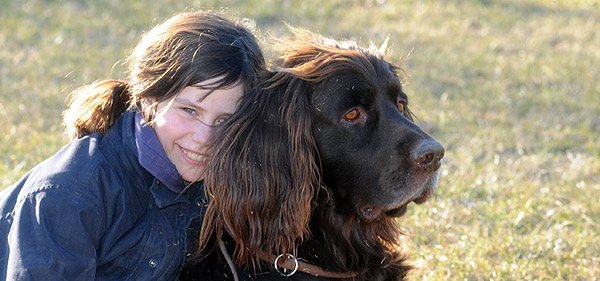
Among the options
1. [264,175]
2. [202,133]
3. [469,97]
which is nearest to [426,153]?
[264,175]

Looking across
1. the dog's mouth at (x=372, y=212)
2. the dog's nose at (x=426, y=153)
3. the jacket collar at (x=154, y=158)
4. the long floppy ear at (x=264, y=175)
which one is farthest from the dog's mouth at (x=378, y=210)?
the jacket collar at (x=154, y=158)

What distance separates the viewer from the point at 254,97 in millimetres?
3090

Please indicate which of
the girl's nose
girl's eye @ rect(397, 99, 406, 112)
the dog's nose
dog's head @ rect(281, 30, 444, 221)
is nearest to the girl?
the girl's nose

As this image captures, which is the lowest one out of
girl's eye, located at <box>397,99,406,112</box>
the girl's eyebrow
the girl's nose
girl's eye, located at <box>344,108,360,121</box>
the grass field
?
the grass field

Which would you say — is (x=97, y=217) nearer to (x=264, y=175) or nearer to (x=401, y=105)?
(x=264, y=175)

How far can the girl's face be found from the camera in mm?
3176

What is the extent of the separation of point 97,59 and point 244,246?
224 inches

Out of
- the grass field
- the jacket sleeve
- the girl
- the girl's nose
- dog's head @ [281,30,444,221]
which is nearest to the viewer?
the jacket sleeve

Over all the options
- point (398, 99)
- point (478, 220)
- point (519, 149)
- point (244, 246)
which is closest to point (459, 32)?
point (519, 149)

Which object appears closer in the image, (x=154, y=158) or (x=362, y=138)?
(x=362, y=138)

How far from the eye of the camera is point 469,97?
7453mm

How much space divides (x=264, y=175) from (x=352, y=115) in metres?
0.44

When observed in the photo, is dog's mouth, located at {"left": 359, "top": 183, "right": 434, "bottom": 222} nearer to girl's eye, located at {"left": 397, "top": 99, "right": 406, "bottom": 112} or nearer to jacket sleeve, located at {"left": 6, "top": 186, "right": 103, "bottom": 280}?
girl's eye, located at {"left": 397, "top": 99, "right": 406, "bottom": 112}

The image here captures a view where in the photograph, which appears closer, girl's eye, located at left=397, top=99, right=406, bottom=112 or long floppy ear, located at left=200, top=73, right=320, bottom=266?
long floppy ear, located at left=200, top=73, right=320, bottom=266
